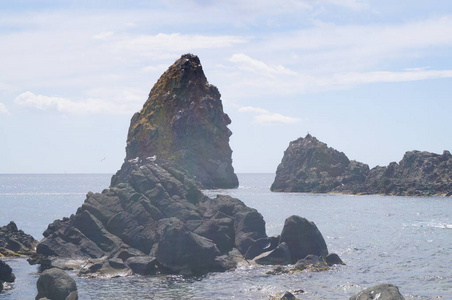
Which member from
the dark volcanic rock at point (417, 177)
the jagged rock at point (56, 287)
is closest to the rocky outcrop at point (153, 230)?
the jagged rock at point (56, 287)

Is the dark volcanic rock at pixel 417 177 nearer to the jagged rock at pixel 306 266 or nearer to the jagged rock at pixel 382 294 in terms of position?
the jagged rock at pixel 306 266

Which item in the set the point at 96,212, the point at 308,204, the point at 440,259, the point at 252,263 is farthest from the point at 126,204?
the point at 308,204

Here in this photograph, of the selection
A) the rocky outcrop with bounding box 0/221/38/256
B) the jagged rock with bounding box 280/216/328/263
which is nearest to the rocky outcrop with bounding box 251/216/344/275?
the jagged rock with bounding box 280/216/328/263

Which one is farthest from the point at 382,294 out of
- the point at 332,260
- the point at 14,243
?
the point at 14,243

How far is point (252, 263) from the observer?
165 feet

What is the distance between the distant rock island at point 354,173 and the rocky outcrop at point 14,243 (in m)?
121

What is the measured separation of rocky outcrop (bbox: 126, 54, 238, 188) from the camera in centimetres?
17325

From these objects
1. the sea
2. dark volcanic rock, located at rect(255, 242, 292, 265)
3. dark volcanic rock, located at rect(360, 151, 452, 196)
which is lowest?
the sea

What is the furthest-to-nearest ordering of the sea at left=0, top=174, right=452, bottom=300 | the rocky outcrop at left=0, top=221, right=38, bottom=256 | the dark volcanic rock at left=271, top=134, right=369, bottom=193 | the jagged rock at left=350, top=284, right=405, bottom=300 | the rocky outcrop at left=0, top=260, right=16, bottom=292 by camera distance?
the dark volcanic rock at left=271, top=134, right=369, bottom=193 → the rocky outcrop at left=0, top=221, right=38, bottom=256 → the rocky outcrop at left=0, top=260, right=16, bottom=292 → the sea at left=0, top=174, right=452, bottom=300 → the jagged rock at left=350, top=284, right=405, bottom=300

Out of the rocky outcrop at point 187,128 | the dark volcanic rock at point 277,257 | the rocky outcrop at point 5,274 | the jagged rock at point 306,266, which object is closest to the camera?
the rocky outcrop at point 5,274

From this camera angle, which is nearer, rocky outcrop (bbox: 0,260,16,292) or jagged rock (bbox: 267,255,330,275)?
rocky outcrop (bbox: 0,260,16,292)

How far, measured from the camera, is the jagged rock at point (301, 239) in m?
51.2

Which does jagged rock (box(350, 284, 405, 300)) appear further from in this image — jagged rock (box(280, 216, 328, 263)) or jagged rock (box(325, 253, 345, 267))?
jagged rock (box(280, 216, 328, 263))

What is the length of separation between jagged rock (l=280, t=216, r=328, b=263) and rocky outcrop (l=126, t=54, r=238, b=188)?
11638 centimetres
